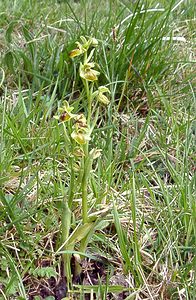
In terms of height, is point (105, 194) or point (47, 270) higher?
point (105, 194)

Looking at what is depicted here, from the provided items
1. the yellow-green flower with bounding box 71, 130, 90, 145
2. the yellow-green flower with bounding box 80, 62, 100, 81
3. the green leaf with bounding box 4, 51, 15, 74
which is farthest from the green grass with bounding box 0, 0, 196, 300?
the yellow-green flower with bounding box 80, 62, 100, 81

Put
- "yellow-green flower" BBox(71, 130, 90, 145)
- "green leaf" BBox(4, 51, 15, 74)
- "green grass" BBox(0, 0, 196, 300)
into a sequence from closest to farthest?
"yellow-green flower" BBox(71, 130, 90, 145) → "green grass" BBox(0, 0, 196, 300) → "green leaf" BBox(4, 51, 15, 74)

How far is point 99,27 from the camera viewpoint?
2.38 m

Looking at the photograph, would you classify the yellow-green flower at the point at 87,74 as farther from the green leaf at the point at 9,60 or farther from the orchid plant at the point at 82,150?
the green leaf at the point at 9,60

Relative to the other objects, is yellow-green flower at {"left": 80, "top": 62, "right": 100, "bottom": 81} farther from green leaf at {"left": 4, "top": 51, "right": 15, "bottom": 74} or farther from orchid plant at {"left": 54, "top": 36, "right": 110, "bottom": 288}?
green leaf at {"left": 4, "top": 51, "right": 15, "bottom": 74}

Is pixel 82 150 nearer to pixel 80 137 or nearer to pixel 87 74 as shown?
pixel 80 137

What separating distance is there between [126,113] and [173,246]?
747 millimetres

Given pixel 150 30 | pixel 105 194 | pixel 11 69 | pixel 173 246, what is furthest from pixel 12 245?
pixel 150 30

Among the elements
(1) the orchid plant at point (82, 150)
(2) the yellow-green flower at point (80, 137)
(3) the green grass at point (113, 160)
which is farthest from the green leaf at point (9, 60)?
(2) the yellow-green flower at point (80, 137)

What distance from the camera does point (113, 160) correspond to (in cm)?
170

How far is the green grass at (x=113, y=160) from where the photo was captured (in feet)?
4.61

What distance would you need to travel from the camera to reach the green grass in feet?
4.61

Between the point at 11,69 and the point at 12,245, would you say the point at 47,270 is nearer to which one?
the point at 12,245

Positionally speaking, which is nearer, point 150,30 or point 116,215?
point 116,215
